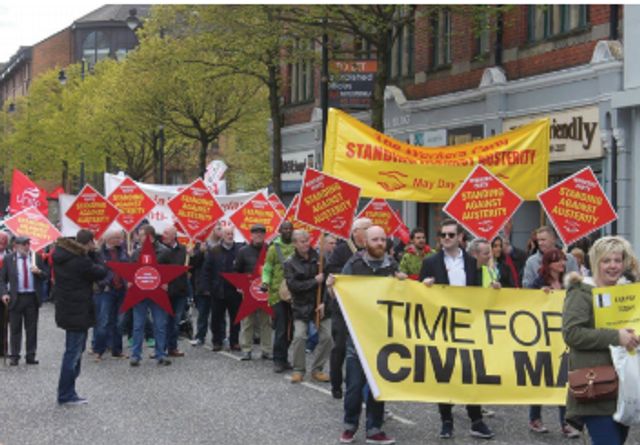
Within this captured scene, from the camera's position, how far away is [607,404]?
18.9 feet

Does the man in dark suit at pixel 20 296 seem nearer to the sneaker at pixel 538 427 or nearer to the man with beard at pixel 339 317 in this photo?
the man with beard at pixel 339 317

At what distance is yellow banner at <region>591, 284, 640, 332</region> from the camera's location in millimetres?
5879

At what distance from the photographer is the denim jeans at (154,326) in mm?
14250

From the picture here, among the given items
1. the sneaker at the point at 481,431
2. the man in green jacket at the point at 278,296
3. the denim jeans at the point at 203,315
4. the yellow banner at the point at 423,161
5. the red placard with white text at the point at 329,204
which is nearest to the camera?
the sneaker at the point at 481,431

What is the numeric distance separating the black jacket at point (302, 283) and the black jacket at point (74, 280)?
254cm

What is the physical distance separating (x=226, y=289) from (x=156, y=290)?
180 centimetres

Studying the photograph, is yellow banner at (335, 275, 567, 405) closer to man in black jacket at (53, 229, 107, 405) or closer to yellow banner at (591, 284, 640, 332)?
yellow banner at (591, 284, 640, 332)

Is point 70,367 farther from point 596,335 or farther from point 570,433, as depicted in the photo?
point 596,335

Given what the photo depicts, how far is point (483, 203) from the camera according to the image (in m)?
13.1

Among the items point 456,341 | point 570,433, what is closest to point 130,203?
point 456,341

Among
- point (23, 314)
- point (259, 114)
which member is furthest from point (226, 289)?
point (259, 114)

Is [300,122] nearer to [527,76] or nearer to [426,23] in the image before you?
[426,23]

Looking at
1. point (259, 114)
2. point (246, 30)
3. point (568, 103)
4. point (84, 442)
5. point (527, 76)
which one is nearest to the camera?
point (84, 442)

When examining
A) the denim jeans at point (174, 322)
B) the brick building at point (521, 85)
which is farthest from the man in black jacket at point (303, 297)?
the brick building at point (521, 85)
